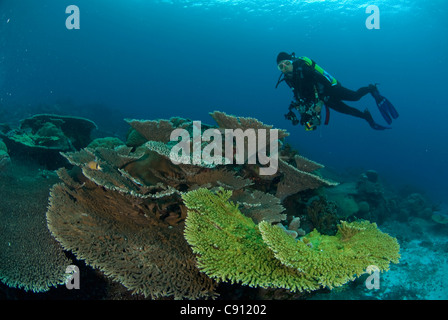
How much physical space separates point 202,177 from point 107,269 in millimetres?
1814

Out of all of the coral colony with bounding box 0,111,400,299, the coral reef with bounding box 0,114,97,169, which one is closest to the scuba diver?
the coral colony with bounding box 0,111,400,299

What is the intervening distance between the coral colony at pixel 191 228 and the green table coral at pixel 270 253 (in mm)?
11

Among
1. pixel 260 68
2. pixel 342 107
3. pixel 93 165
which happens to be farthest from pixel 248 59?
pixel 93 165

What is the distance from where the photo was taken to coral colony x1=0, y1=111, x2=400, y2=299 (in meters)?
2.41

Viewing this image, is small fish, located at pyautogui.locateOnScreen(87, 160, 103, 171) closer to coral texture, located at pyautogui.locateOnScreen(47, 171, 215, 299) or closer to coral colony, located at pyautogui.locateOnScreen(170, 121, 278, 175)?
coral texture, located at pyautogui.locateOnScreen(47, 171, 215, 299)

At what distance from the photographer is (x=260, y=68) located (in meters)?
96.2

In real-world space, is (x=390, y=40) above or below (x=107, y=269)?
above

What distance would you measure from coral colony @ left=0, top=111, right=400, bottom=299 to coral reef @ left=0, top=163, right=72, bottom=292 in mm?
16

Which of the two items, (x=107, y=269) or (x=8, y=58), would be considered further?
(x=8, y=58)

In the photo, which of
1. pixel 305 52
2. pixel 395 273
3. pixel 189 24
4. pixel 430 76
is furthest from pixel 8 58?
pixel 430 76

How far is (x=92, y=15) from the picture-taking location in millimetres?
57969

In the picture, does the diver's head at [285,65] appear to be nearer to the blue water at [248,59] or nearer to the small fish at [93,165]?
the small fish at [93,165]

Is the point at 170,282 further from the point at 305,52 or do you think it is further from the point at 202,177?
the point at 305,52

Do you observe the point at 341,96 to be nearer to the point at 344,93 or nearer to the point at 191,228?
the point at 344,93
